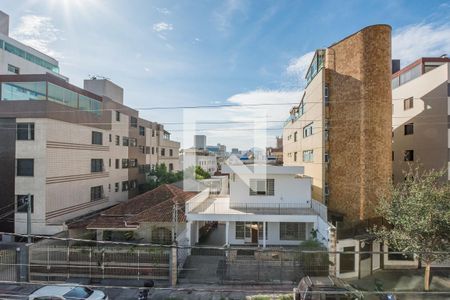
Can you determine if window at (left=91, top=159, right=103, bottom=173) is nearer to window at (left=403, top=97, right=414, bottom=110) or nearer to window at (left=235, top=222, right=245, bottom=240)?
window at (left=235, top=222, right=245, bottom=240)

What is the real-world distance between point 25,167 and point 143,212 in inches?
332

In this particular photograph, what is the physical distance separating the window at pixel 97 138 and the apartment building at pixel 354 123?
58.8 feet

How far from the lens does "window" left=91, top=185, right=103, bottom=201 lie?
20734mm

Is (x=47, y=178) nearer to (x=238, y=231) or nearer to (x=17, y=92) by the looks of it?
(x=17, y=92)

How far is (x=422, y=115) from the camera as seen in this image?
18.3 meters

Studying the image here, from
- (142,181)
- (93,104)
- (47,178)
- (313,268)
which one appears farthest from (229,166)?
(142,181)

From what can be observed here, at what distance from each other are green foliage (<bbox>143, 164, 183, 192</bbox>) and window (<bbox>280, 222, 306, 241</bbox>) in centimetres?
1641

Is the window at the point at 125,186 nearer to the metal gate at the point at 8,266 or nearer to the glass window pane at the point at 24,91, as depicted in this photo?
the glass window pane at the point at 24,91

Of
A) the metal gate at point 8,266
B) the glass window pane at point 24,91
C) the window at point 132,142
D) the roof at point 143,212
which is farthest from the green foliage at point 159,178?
the metal gate at point 8,266

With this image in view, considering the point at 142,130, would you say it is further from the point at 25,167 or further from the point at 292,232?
the point at 292,232

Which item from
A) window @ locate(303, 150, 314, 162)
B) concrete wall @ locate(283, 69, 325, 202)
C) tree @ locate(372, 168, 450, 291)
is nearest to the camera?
tree @ locate(372, 168, 450, 291)

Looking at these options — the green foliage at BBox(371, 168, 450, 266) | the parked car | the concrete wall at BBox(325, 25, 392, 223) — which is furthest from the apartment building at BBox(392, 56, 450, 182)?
the parked car

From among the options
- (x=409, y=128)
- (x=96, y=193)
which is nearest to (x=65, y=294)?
(x=96, y=193)

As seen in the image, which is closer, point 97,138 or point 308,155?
point 308,155
